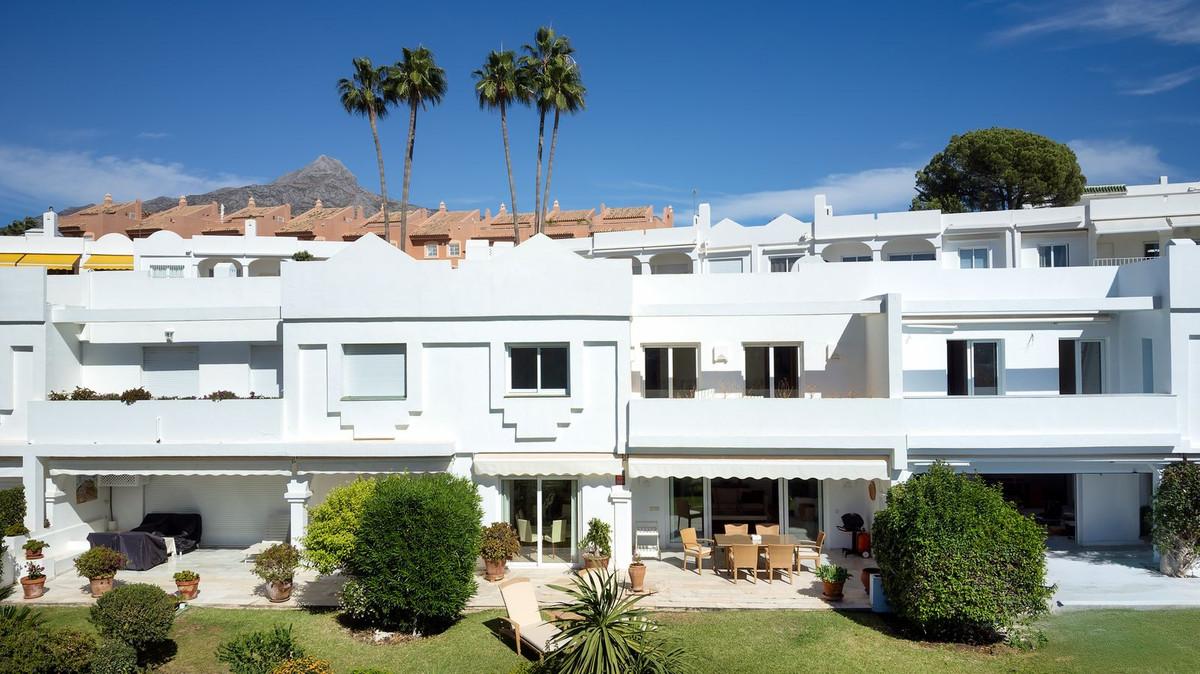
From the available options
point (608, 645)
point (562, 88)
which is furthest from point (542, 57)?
point (608, 645)

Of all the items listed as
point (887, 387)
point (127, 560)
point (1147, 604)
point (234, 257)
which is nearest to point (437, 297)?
point (127, 560)

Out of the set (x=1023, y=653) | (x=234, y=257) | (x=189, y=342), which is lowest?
(x=1023, y=653)

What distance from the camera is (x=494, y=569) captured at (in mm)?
20578

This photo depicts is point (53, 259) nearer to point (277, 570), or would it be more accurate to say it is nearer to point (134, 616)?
point (277, 570)

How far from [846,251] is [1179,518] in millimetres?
22683

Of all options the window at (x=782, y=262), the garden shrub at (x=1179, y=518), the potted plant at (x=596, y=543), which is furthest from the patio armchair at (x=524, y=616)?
the window at (x=782, y=262)

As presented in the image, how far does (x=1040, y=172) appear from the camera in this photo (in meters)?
55.8

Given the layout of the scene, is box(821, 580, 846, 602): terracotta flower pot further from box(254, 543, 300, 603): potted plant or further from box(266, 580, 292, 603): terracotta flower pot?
box(266, 580, 292, 603): terracotta flower pot

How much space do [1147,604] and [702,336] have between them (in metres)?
13.2

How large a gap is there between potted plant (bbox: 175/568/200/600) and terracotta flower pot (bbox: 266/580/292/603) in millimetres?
1846

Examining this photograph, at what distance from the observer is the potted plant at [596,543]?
20.4m

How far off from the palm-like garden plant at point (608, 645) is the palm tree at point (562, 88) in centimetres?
3748

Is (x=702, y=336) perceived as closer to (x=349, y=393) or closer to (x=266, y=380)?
(x=349, y=393)

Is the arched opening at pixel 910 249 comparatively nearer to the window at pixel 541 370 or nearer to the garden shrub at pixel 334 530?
the window at pixel 541 370
